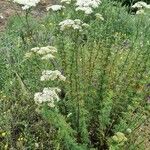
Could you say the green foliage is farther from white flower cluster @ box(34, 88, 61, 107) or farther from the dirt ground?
the dirt ground

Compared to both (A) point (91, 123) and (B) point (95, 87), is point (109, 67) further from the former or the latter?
(A) point (91, 123)

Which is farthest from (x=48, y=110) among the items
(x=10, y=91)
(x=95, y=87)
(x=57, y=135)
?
(x=10, y=91)

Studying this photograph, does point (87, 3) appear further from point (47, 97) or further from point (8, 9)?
point (8, 9)

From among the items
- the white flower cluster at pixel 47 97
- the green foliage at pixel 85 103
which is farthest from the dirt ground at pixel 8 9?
the white flower cluster at pixel 47 97

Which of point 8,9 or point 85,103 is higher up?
point 85,103

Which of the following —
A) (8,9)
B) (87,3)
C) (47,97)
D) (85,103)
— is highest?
(87,3)

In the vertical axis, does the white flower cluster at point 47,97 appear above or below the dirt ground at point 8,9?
above

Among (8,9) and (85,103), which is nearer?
(85,103)

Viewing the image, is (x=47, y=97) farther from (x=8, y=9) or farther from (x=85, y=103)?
(x=8, y=9)

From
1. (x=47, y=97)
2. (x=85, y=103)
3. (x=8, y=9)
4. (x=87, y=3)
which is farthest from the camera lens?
(x=8, y=9)

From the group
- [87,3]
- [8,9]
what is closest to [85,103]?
[87,3]

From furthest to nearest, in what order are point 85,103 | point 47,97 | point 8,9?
point 8,9 → point 85,103 → point 47,97

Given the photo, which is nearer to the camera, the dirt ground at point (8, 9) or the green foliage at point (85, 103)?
the green foliage at point (85, 103)

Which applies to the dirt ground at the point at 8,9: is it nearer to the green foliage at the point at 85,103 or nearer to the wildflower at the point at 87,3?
the green foliage at the point at 85,103
